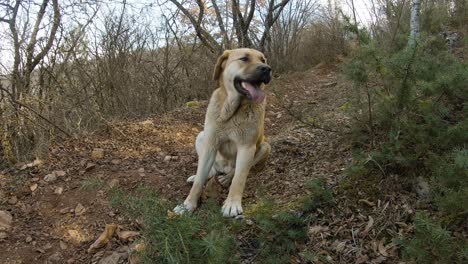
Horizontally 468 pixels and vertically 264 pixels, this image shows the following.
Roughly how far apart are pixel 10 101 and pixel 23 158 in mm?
698

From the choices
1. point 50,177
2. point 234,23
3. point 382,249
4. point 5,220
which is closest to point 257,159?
point 382,249

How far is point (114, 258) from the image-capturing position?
9.50 ft

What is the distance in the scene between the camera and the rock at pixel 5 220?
3.37 m

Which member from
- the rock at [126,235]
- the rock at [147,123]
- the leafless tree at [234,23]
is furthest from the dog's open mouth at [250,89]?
the leafless tree at [234,23]

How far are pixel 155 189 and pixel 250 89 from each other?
1346 mm

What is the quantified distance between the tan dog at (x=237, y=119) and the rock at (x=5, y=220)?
1.56 meters

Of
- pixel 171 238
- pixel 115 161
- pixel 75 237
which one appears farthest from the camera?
pixel 115 161

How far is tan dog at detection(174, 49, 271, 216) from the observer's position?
3434 mm

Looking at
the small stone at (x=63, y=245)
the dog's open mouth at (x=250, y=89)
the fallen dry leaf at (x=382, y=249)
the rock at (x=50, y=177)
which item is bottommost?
the small stone at (x=63, y=245)

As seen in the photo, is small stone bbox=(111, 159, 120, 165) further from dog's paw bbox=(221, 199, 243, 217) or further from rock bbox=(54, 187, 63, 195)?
dog's paw bbox=(221, 199, 243, 217)

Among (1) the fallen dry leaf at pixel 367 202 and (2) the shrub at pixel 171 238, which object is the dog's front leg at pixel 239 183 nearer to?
(1) the fallen dry leaf at pixel 367 202

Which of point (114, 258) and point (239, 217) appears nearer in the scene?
point (114, 258)

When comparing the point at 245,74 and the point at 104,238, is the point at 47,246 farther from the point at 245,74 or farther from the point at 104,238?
the point at 245,74

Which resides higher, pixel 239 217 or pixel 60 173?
pixel 60 173
